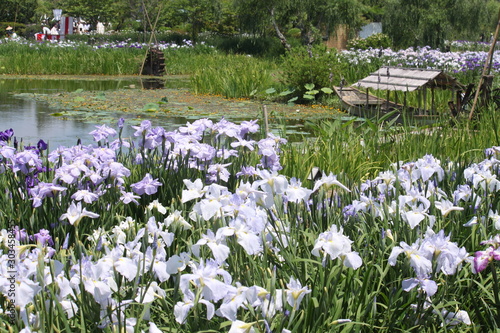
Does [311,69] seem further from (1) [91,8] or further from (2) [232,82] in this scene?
(1) [91,8]

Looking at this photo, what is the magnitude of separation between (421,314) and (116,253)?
3.21 feet

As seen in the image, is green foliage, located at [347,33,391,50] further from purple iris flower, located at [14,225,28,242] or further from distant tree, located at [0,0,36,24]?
distant tree, located at [0,0,36,24]

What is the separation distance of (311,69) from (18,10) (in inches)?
1508

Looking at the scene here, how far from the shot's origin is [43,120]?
862 cm

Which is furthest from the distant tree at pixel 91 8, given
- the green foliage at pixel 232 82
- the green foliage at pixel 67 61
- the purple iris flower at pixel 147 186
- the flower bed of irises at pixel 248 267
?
the flower bed of irises at pixel 248 267

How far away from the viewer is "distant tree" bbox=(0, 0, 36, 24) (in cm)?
4097

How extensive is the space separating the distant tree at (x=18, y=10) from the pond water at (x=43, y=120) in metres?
28.8

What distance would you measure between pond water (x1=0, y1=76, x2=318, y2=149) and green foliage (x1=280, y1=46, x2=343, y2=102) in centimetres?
282


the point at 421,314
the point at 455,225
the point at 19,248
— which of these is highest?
the point at 19,248

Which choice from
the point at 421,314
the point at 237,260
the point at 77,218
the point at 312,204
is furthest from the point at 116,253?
the point at 312,204

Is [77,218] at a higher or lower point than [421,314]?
higher

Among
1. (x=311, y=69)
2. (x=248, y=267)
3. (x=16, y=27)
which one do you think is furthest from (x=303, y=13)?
(x=16, y=27)

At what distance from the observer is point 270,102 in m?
11.2

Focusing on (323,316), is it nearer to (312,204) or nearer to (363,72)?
(312,204)
